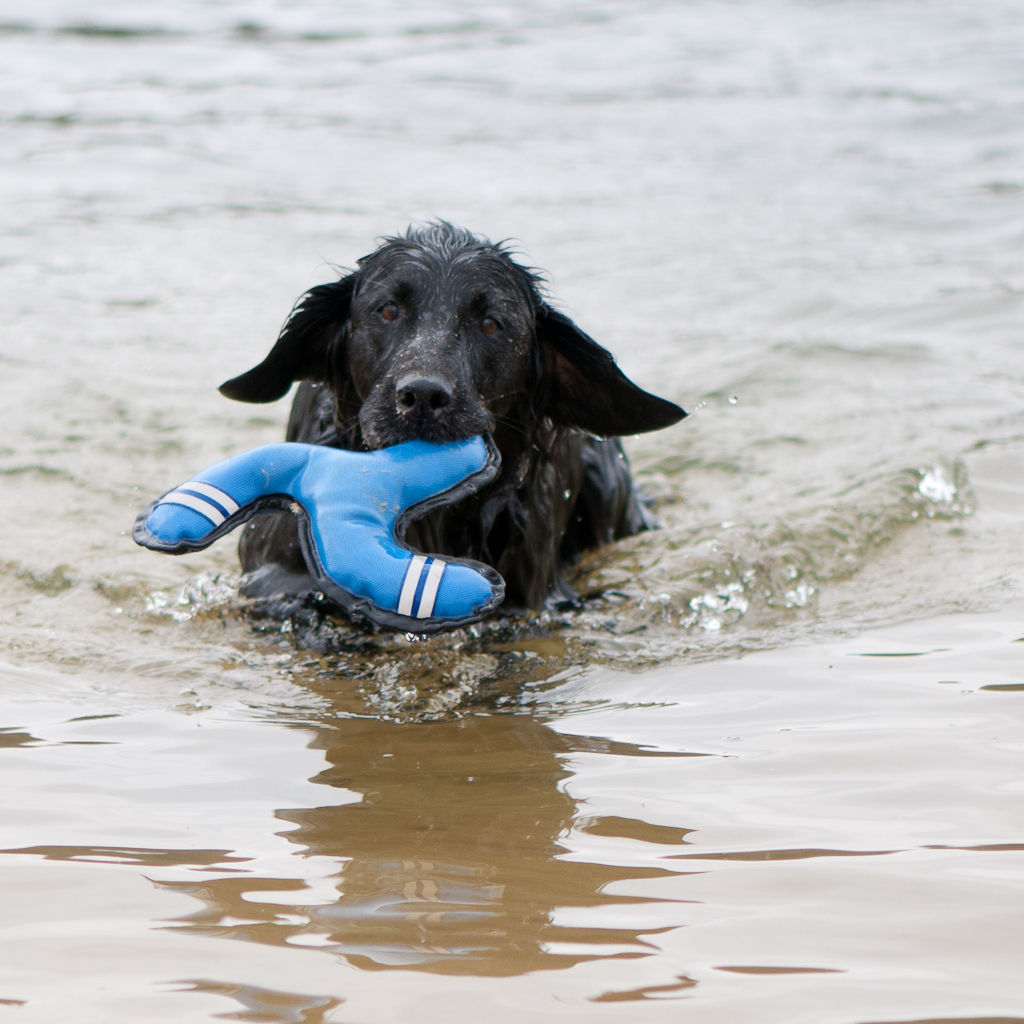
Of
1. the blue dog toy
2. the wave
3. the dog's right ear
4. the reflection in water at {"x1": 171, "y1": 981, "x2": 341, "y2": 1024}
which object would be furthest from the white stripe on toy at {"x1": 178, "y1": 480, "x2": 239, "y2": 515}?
the reflection in water at {"x1": 171, "y1": 981, "x2": 341, "y2": 1024}

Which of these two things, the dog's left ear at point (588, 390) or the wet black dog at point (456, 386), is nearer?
the wet black dog at point (456, 386)

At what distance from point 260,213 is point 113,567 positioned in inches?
295

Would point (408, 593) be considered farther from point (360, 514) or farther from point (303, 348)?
point (303, 348)

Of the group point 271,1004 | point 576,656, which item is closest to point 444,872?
point 271,1004

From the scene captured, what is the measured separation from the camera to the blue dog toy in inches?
140

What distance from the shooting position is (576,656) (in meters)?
4.62

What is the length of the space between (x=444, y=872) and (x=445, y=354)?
191 cm

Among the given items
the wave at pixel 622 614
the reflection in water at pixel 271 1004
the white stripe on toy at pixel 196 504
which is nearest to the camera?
the reflection in water at pixel 271 1004

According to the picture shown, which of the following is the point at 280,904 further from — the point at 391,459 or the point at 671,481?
the point at 671,481

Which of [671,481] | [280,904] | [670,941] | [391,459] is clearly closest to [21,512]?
[391,459]

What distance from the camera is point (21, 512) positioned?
612cm

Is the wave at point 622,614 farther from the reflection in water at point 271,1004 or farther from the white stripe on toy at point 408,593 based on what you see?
the reflection in water at point 271,1004

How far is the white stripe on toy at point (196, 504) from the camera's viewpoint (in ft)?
12.1

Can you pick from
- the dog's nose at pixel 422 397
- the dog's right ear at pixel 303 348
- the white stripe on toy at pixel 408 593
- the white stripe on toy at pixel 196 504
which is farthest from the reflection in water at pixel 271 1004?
the dog's right ear at pixel 303 348
